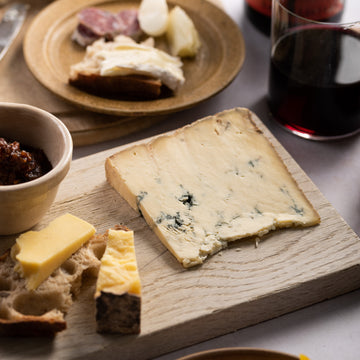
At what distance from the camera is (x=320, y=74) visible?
160 cm

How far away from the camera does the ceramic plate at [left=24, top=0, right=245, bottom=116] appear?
1698 millimetres

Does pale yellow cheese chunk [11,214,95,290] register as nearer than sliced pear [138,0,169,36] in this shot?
Yes

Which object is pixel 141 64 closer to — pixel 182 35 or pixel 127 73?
pixel 127 73

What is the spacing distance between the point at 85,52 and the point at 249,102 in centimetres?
58

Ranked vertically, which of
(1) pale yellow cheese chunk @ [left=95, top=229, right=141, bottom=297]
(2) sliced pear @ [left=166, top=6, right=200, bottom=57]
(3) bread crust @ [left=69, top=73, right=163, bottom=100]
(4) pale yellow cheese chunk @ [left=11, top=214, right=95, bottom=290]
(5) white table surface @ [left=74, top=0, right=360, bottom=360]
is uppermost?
(2) sliced pear @ [left=166, top=6, right=200, bottom=57]

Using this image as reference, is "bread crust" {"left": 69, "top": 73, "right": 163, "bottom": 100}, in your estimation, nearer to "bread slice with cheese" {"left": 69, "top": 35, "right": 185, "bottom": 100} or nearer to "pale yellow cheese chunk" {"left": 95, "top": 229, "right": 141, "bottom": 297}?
"bread slice with cheese" {"left": 69, "top": 35, "right": 185, "bottom": 100}

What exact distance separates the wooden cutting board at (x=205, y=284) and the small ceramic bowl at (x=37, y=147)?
0.31 ft

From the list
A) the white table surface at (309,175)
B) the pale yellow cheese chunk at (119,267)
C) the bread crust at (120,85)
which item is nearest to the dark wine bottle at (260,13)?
the white table surface at (309,175)

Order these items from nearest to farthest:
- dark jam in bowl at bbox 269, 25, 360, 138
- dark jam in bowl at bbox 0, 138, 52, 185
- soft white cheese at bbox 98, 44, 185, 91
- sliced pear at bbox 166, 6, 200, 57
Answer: dark jam in bowl at bbox 0, 138, 52, 185 → dark jam in bowl at bbox 269, 25, 360, 138 → soft white cheese at bbox 98, 44, 185, 91 → sliced pear at bbox 166, 6, 200, 57

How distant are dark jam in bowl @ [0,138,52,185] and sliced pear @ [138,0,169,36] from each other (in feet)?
2.76

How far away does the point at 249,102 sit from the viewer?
189 cm

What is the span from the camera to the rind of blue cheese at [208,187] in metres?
1.32

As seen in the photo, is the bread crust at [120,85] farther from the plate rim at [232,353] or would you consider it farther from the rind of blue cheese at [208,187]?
the plate rim at [232,353]

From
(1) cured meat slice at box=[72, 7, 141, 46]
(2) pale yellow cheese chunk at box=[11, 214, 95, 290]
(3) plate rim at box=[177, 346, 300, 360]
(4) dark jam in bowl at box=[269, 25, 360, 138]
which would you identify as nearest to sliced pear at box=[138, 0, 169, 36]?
(1) cured meat slice at box=[72, 7, 141, 46]
